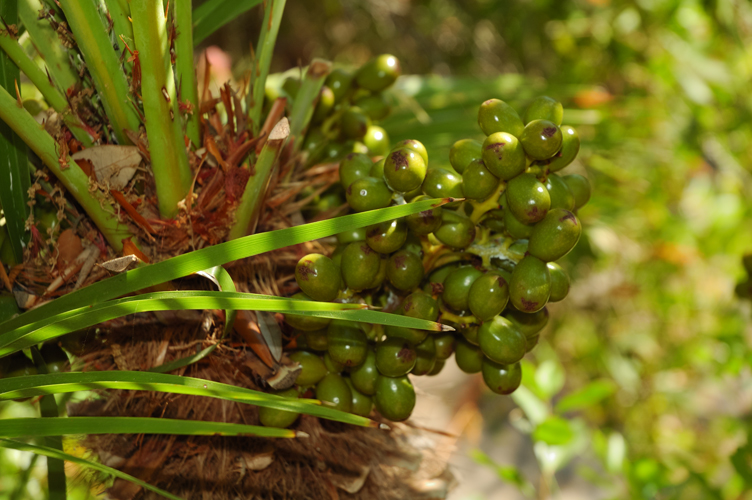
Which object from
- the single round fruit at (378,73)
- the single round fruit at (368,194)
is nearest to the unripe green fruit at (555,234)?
the single round fruit at (368,194)

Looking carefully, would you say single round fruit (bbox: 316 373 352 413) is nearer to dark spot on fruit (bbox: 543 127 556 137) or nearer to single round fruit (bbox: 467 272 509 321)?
single round fruit (bbox: 467 272 509 321)

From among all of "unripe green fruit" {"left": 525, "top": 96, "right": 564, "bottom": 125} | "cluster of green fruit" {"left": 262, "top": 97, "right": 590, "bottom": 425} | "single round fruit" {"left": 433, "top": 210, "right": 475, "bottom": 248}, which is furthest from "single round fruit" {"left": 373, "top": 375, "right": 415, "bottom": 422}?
"unripe green fruit" {"left": 525, "top": 96, "right": 564, "bottom": 125}

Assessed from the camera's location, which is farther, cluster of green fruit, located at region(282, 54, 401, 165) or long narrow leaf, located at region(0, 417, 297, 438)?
cluster of green fruit, located at region(282, 54, 401, 165)

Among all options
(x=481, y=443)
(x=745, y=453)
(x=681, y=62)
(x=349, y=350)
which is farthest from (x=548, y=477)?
(x=681, y=62)

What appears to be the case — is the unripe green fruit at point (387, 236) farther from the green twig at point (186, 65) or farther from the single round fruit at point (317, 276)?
the green twig at point (186, 65)

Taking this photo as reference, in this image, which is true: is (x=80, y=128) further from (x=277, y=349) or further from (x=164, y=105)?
(x=277, y=349)
